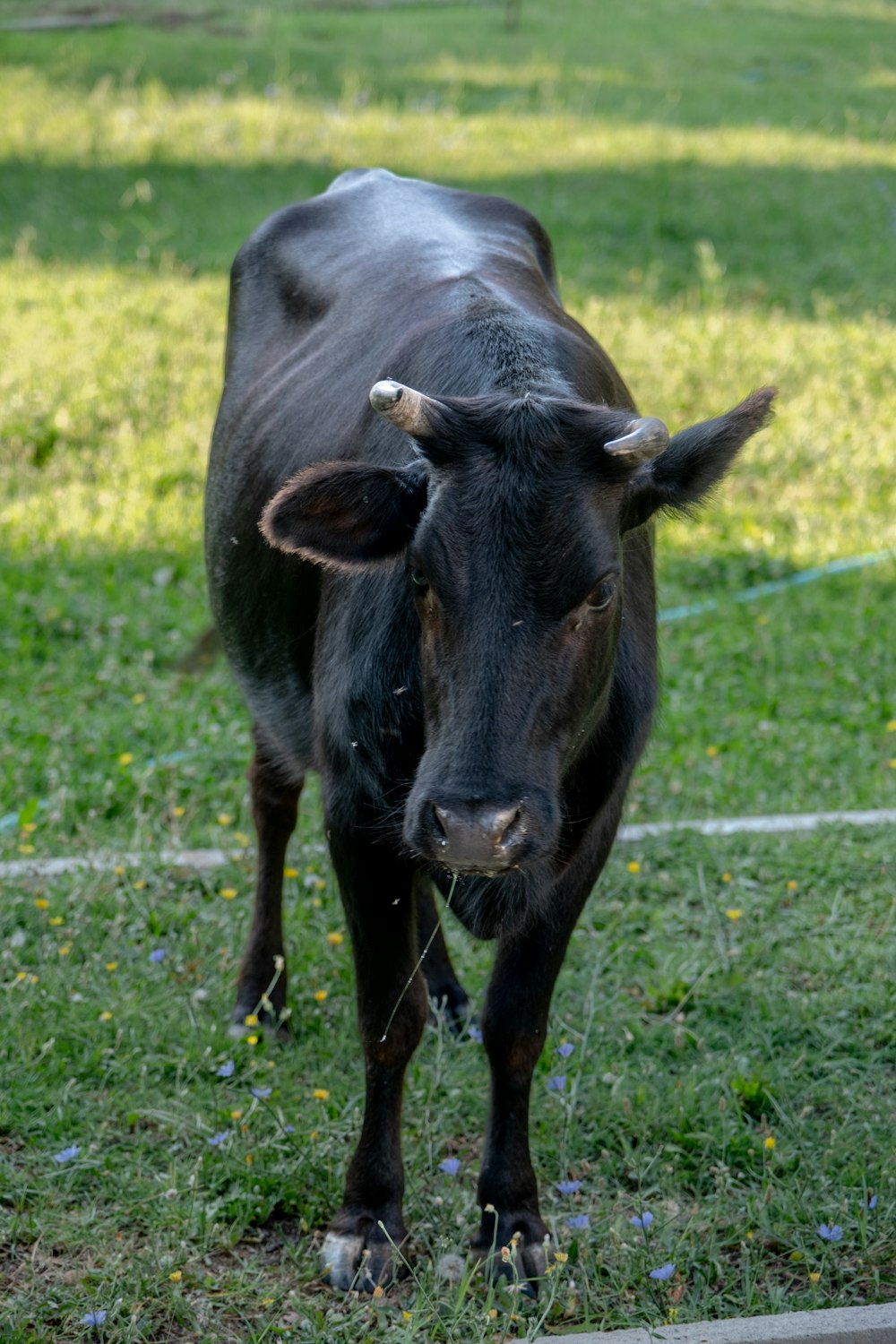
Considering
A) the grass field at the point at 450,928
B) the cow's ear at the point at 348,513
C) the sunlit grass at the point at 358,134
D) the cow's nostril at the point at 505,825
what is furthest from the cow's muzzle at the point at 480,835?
the sunlit grass at the point at 358,134

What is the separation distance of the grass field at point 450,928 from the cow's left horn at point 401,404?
0.98 metres

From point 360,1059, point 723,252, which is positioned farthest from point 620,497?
point 723,252

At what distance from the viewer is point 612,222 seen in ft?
41.4

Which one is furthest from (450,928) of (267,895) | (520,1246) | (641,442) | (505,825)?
(641,442)

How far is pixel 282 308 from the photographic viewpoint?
186 inches

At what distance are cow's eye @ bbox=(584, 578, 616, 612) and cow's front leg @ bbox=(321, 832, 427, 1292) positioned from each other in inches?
31.4

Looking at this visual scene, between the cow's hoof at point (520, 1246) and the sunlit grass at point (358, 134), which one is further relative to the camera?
the sunlit grass at point (358, 134)

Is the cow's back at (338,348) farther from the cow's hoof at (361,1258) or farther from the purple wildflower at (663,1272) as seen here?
the purple wildflower at (663,1272)

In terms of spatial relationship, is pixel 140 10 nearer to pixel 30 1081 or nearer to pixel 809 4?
pixel 809 4

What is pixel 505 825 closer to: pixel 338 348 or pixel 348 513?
pixel 348 513

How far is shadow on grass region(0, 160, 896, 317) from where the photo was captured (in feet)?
37.6

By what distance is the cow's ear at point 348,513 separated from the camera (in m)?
3.02

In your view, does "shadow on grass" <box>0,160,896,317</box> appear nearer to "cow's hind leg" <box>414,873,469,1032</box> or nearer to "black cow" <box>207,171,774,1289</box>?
"black cow" <box>207,171,774,1289</box>

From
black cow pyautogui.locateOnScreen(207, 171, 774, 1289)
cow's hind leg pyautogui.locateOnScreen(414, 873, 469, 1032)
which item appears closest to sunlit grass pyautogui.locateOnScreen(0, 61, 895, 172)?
black cow pyautogui.locateOnScreen(207, 171, 774, 1289)
